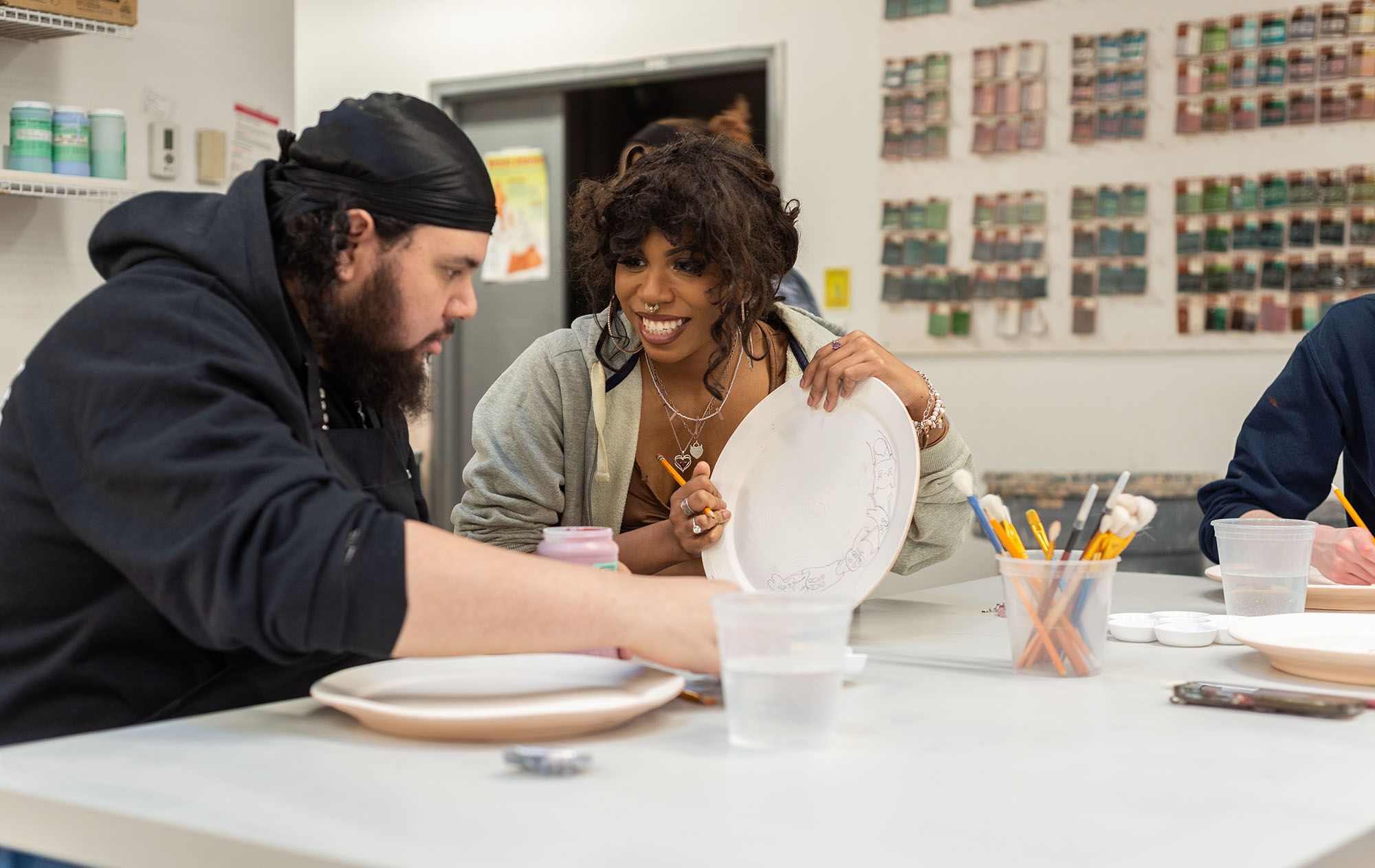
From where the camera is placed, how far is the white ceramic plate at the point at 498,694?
1048 mm

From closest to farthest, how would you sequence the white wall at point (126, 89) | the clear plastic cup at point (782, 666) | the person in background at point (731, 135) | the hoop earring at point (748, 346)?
the clear plastic cup at point (782, 666) < the hoop earring at point (748, 346) < the person in background at point (731, 135) < the white wall at point (126, 89)

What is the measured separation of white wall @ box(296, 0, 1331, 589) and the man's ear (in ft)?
10.4

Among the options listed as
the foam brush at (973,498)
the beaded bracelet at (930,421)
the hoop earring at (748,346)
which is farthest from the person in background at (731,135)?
the foam brush at (973,498)

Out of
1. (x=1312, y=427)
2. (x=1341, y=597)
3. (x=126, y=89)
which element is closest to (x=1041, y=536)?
(x=1341, y=597)

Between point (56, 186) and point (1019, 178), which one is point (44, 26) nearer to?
point (56, 186)

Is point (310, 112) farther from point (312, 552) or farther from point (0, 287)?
point (312, 552)

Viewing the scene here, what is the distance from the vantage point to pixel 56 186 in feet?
10.2

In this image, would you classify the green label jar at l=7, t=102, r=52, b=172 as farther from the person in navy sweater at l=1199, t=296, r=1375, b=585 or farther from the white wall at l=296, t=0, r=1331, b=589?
the person in navy sweater at l=1199, t=296, r=1375, b=585

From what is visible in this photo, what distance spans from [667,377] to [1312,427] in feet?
3.64

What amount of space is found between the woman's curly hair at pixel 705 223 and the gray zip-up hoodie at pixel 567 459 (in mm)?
61

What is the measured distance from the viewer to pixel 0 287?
3.25m

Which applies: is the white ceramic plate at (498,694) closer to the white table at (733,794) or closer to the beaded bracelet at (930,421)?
the white table at (733,794)

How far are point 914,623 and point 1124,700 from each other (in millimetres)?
506

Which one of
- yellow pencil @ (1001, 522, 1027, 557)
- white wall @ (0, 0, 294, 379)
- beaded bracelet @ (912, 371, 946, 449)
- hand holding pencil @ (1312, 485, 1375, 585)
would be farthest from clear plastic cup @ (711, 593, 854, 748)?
white wall @ (0, 0, 294, 379)
